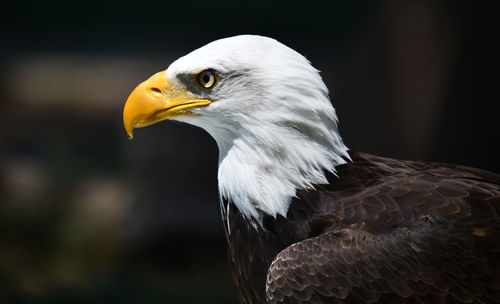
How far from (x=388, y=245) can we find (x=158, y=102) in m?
0.97

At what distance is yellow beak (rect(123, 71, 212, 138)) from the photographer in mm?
2309

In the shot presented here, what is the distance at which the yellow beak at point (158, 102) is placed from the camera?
2.31m

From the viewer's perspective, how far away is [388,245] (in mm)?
2057

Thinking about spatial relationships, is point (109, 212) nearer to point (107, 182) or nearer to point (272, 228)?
point (107, 182)

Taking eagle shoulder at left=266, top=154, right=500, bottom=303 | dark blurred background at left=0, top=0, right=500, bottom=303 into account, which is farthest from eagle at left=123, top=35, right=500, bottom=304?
dark blurred background at left=0, top=0, right=500, bottom=303

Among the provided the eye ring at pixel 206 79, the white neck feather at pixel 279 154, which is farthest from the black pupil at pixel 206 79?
the white neck feather at pixel 279 154

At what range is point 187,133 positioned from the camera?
5.34m

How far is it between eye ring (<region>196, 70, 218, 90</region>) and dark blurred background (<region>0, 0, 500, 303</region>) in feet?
9.01

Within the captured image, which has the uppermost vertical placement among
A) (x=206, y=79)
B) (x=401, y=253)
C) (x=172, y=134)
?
(x=206, y=79)

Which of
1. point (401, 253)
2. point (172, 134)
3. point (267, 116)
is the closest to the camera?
point (401, 253)

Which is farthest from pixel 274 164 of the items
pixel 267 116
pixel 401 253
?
pixel 401 253

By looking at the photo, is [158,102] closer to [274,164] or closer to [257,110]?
[257,110]

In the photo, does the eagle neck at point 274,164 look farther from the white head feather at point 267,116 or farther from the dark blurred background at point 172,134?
the dark blurred background at point 172,134

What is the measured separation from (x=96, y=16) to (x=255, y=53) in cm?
420
